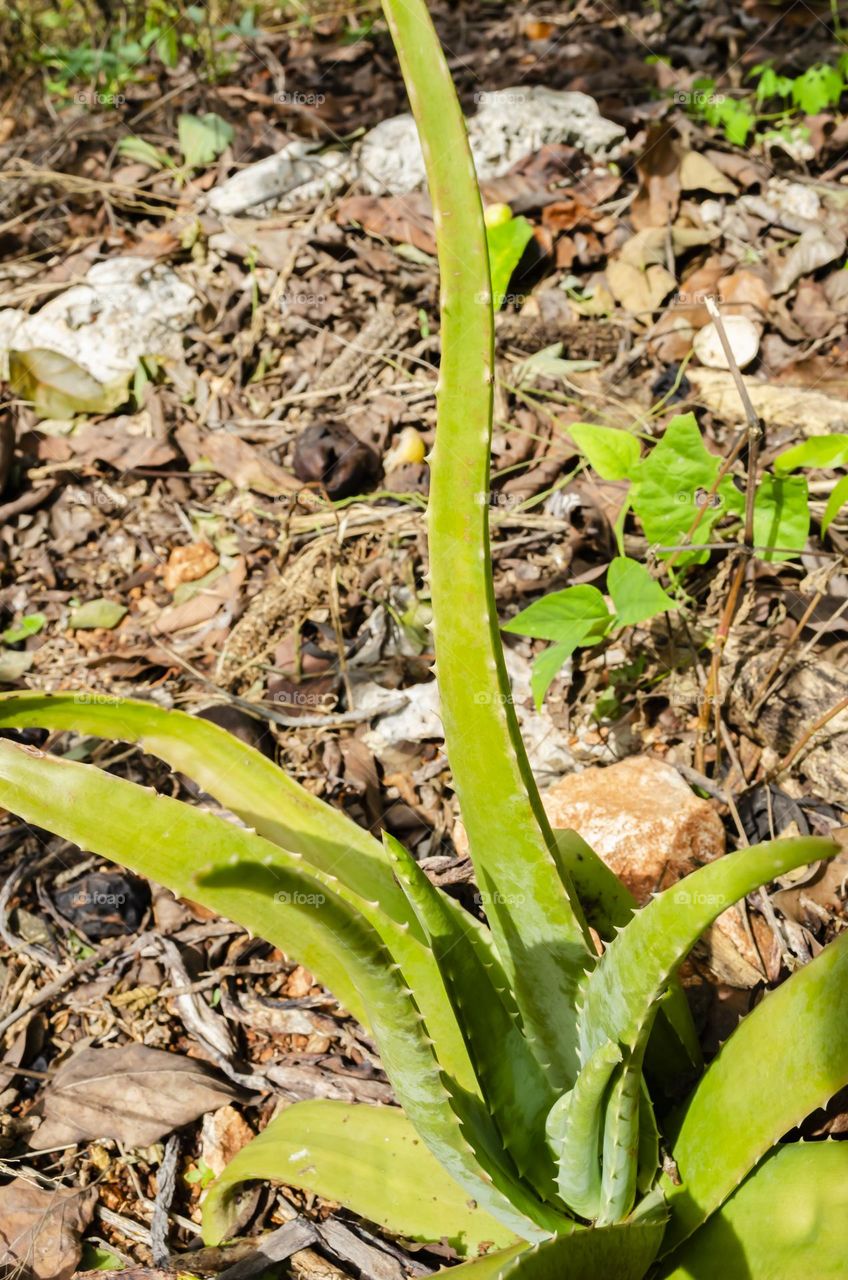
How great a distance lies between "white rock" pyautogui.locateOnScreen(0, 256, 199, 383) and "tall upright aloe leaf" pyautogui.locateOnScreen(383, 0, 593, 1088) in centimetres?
235

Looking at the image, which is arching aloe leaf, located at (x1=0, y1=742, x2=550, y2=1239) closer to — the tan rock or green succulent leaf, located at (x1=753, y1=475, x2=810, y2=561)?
the tan rock

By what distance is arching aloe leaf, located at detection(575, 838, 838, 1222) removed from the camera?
30.9 inches

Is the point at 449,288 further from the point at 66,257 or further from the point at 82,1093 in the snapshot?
the point at 66,257

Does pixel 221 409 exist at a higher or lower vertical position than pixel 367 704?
higher

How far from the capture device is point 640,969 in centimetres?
96

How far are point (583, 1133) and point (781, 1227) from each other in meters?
0.25

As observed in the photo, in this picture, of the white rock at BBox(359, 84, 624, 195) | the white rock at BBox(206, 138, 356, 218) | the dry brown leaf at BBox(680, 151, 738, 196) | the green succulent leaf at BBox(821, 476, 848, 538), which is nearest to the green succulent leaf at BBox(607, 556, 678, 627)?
the green succulent leaf at BBox(821, 476, 848, 538)

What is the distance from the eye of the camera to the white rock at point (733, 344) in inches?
108

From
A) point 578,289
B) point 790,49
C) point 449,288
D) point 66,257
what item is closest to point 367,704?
point 449,288

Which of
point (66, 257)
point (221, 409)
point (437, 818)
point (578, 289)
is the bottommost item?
point (437, 818)

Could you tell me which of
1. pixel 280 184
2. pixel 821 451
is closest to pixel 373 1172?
pixel 821 451

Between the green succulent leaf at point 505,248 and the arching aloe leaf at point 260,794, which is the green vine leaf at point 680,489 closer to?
the arching aloe leaf at point 260,794

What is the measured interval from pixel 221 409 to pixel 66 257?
3.32 ft

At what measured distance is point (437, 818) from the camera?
2.07 m
